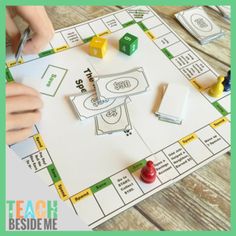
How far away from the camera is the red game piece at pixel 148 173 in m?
0.66

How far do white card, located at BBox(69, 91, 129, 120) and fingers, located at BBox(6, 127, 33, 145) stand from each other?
0.42 ft

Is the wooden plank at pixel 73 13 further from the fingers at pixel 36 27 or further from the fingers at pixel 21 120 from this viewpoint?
the fingers at pixel 21 120

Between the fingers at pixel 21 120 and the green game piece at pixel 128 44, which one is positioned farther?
the green game piece at pixel 128 44

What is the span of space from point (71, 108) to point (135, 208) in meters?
0.28

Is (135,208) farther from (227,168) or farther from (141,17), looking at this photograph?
(141,17)

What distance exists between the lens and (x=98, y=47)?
0.86 metres

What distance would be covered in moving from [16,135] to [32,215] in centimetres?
18

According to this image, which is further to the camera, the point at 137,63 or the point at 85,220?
the point at 137,63

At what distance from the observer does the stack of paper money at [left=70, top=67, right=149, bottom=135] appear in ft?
2.47

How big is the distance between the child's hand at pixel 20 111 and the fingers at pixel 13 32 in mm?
189

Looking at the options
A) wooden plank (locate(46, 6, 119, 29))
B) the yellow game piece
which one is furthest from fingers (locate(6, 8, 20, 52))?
the yellow game piece

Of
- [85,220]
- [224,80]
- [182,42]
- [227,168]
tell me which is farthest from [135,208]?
[182,42]

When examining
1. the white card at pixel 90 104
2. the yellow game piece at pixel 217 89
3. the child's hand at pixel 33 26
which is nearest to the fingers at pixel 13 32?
the child's hand at pixel 33 26

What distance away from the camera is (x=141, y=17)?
0.98 meters
